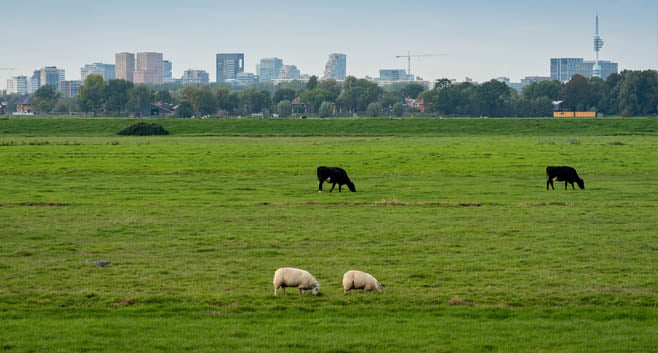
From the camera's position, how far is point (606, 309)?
1591cm

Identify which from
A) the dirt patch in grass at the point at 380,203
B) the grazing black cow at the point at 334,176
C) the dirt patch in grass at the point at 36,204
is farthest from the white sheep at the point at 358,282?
the grazing black cow at the point at 334,176

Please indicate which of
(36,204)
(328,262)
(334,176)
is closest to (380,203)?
(334,176)

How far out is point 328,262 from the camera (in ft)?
67.5

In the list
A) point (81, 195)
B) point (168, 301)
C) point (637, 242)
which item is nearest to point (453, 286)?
point (168, 301)

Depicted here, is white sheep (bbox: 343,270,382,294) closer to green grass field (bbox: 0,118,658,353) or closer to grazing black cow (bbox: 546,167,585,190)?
green grass field (bbox: 0,118,658,353)

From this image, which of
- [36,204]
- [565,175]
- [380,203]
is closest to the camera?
[36,204]

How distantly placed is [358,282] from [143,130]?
4427 inches

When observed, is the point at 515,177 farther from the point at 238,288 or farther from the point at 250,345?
the point at 250,345

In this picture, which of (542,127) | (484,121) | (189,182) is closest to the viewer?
(189,182)

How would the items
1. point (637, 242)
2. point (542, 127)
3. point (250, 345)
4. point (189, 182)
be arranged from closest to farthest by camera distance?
1. point (250, 345)
2. point (637, 242)
3. point (189, 182)
4. point (542, 127)

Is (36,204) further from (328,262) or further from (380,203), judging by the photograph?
(328,262)

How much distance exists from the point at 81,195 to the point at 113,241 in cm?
1501

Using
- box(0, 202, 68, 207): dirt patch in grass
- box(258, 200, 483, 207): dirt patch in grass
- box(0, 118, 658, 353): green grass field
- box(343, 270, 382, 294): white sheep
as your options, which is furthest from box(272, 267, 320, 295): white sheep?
box(0, 202, 68, 207): dirt patch in grass

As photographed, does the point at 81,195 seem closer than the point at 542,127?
Yes
